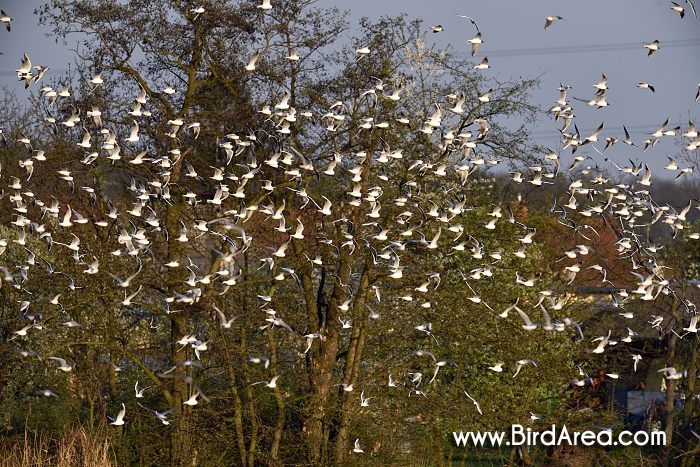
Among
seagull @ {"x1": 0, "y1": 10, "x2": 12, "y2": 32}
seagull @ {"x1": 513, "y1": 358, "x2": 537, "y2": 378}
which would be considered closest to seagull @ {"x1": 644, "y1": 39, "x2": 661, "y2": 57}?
seagull @ {"x1": 513, "y1": 358, "x2": 537, "y2": 378}

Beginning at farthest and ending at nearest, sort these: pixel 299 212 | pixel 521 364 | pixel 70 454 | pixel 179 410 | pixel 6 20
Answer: pixel 299 212 → pixel 179 410 → pixel 521 364 → pixel 6 20 → pixel 70 454

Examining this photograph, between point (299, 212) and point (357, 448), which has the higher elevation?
point (299, 212)

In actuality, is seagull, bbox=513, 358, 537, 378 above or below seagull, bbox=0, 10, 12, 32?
below

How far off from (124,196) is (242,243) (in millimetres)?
2974

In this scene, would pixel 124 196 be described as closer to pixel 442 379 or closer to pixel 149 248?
pixel 149 248

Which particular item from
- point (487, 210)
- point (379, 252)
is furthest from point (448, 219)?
point (487, 210)

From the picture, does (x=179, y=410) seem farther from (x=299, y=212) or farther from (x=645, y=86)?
(x=645, y=86)

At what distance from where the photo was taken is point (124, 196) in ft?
71.1

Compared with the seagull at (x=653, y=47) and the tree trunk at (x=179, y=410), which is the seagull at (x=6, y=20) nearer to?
the tree trunk at (x=179, y=410)

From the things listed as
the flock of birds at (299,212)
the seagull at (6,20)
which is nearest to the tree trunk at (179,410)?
the flock of birds at (299,212)

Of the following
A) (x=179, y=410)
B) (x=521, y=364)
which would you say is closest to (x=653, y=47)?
(x=521, y=364)

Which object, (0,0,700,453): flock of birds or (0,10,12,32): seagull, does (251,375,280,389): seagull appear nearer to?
(0,0,700,453): flock of birds

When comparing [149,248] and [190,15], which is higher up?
[190,15]

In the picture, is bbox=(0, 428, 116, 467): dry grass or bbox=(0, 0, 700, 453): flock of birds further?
bbox=(0, 0, 700, 453): flock of birds
